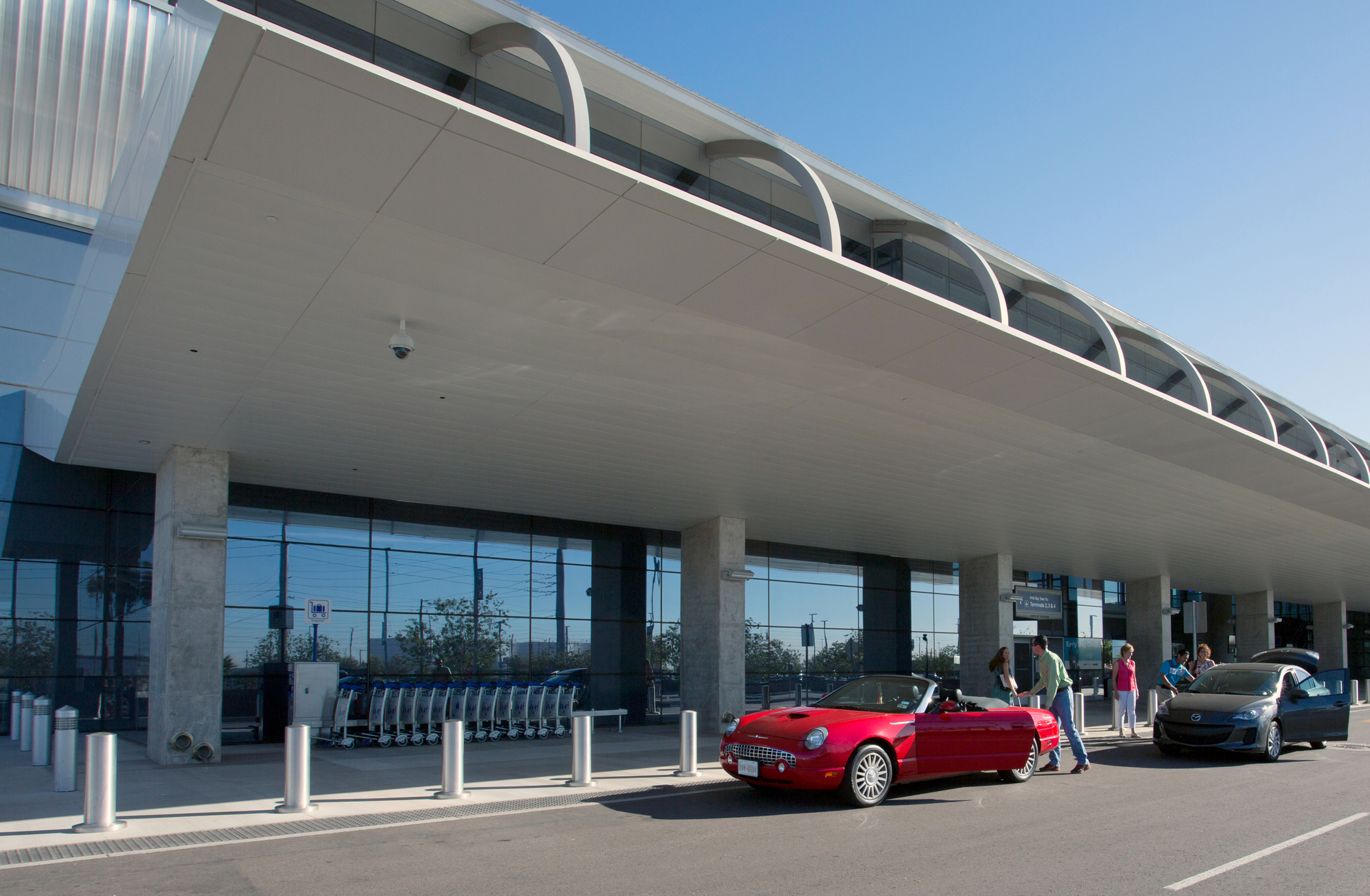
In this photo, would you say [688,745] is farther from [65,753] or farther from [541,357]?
[65,753]

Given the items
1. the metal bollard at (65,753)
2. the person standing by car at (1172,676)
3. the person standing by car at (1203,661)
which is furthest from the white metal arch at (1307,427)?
the metal bollard at (65,753)

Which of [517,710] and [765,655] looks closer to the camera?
[517,710]

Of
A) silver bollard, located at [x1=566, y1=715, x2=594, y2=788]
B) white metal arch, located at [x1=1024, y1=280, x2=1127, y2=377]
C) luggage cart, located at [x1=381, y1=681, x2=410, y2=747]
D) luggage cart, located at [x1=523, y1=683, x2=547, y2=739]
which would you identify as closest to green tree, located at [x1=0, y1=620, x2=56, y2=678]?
luggage cart, located at [x1=381, y1=681, x2=410, y2=747]

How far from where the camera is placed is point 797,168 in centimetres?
995

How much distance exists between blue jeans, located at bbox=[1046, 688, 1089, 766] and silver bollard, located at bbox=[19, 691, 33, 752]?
48.2 feet

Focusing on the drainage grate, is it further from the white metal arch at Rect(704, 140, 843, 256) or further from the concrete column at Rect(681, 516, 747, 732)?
the concrete column at Rect(681, 516, 747, 732)

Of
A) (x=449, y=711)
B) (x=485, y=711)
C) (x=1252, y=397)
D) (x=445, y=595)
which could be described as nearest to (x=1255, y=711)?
(x=1252, y=397)

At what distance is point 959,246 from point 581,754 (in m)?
7.63

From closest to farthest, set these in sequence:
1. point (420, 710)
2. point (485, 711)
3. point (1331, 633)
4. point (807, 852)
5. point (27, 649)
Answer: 1. point (807, 852)
2. point (27, 649)
3. point (420, 710)
4. point (485, 711)
5. point (1331, 633)

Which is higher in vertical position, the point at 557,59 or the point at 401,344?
the point at 557,59

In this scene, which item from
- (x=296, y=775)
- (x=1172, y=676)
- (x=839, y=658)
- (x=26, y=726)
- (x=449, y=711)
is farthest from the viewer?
(x=839, y=658)

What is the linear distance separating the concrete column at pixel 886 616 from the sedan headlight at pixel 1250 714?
1355 cm

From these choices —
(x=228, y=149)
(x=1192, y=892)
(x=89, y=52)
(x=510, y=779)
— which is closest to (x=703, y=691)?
(x=510, y=779)

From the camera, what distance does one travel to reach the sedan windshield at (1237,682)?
15102 mm
